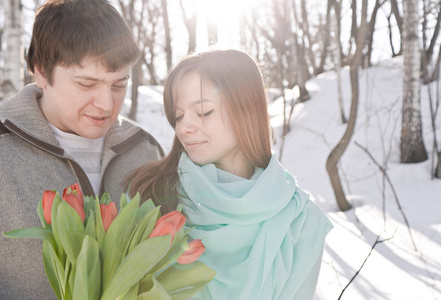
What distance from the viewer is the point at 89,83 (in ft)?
5.61

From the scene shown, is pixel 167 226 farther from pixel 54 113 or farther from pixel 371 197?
pixel 371 197

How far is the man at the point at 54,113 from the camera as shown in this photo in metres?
1.63

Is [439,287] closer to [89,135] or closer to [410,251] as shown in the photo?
[410,251]

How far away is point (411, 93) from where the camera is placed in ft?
19.1

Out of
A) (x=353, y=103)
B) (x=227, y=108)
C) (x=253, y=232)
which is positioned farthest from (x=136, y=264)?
(x=353, y=103)

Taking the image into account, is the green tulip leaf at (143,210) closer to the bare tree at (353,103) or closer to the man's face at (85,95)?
the man's face at (85,95)

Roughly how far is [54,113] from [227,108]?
764 mm

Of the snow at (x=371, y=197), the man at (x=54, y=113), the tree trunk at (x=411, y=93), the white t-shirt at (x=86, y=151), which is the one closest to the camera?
the man at (x=54, y=113)

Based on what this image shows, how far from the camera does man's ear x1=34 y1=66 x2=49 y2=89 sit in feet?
5.98

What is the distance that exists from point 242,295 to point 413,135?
517 centimetres

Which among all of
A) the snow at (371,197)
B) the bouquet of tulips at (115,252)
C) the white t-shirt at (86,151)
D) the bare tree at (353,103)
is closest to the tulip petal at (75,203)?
the bouquet of tulips at (115,252)

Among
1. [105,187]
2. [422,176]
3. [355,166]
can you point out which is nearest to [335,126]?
[355,166]

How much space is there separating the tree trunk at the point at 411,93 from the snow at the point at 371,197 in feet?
0.63

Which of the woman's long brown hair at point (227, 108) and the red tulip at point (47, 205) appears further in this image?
the woman's long brown hair at point (227, 108)
